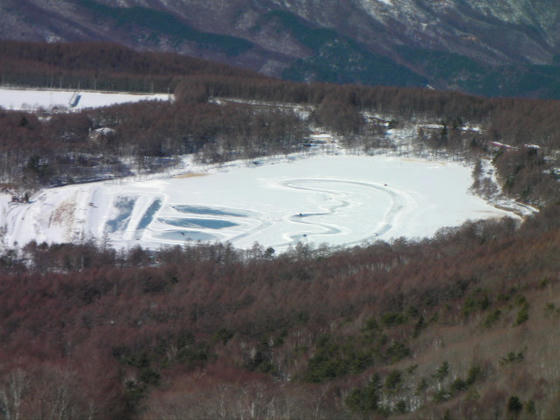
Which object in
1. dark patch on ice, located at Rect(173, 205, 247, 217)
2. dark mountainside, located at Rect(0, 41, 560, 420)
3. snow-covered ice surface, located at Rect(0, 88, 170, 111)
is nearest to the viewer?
dark mountainside, located at Rect(0, 41, 560, 420)

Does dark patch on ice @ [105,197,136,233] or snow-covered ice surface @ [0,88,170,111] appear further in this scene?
snow-covered ice surface @ [0,88,170,111]

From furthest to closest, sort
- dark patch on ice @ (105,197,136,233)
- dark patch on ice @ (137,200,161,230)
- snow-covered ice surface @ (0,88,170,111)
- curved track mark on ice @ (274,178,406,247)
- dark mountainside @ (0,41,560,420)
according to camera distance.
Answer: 1. snow-covered ice surface @ (0,88,170,111)
2. dark patch on ice @ (137,200,161,230)
3. dark patch on ice @ (105,197,136,233)
4. curved track mark on ice @ (274,178,406,247)
5. dark mountainside @ (0,41,560,420)

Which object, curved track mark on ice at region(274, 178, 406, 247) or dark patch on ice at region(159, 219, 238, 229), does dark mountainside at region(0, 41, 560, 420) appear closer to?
curved track mark on ice at region(274, 178, 406, 247)

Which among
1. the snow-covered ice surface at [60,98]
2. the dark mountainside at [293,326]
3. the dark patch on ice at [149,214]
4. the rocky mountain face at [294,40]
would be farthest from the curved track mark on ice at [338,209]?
the rocky mountain face at [294,40]

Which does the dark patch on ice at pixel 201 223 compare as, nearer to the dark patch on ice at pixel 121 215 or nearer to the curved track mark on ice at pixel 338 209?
the dark patch on ice at pixel 121 215

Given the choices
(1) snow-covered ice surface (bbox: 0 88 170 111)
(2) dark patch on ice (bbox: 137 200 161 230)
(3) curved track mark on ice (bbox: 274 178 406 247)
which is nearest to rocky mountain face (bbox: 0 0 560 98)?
(1) snow-covered ice surface (bbox: 0 88 170 111)

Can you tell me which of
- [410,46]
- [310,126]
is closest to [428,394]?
[310,126]

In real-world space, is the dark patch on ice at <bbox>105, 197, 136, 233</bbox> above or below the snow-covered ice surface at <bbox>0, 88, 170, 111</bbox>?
below
